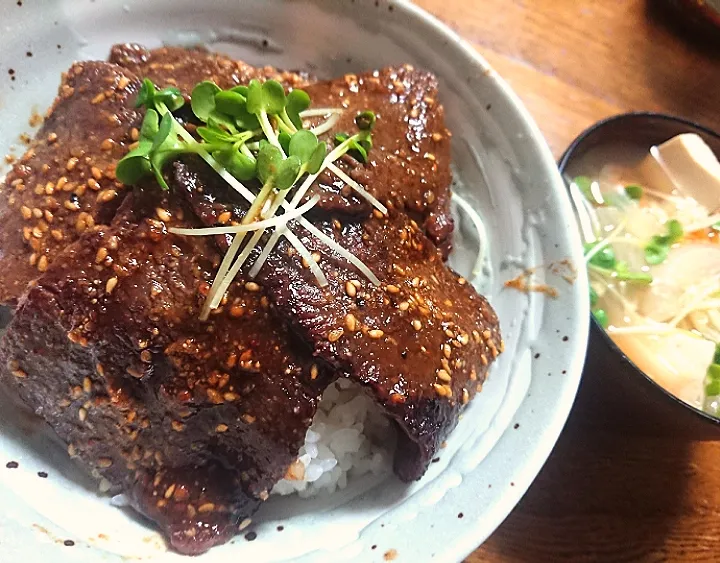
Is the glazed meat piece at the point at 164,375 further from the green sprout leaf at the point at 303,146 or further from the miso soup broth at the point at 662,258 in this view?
the miso soup broth at the point at 662,258

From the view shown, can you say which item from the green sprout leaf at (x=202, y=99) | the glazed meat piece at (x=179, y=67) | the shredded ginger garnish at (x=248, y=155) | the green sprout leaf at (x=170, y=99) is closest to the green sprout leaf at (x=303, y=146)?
the shredded ginger garnish at (x=248, y=155)

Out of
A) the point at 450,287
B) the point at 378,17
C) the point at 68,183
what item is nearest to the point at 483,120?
the point at 378,17

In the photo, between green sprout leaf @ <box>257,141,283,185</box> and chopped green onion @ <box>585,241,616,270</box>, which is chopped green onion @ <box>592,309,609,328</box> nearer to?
chopped green onion @ <box>585,241,616,270</box>

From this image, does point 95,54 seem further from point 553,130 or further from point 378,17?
point 553,130

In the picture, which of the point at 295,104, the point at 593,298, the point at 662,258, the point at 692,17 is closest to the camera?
the point at 295,104

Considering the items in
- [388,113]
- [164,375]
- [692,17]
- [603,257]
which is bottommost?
[164,375]

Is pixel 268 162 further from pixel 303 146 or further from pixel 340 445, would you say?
pixel 340 445

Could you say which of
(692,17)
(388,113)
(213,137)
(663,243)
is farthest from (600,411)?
(692,17)
